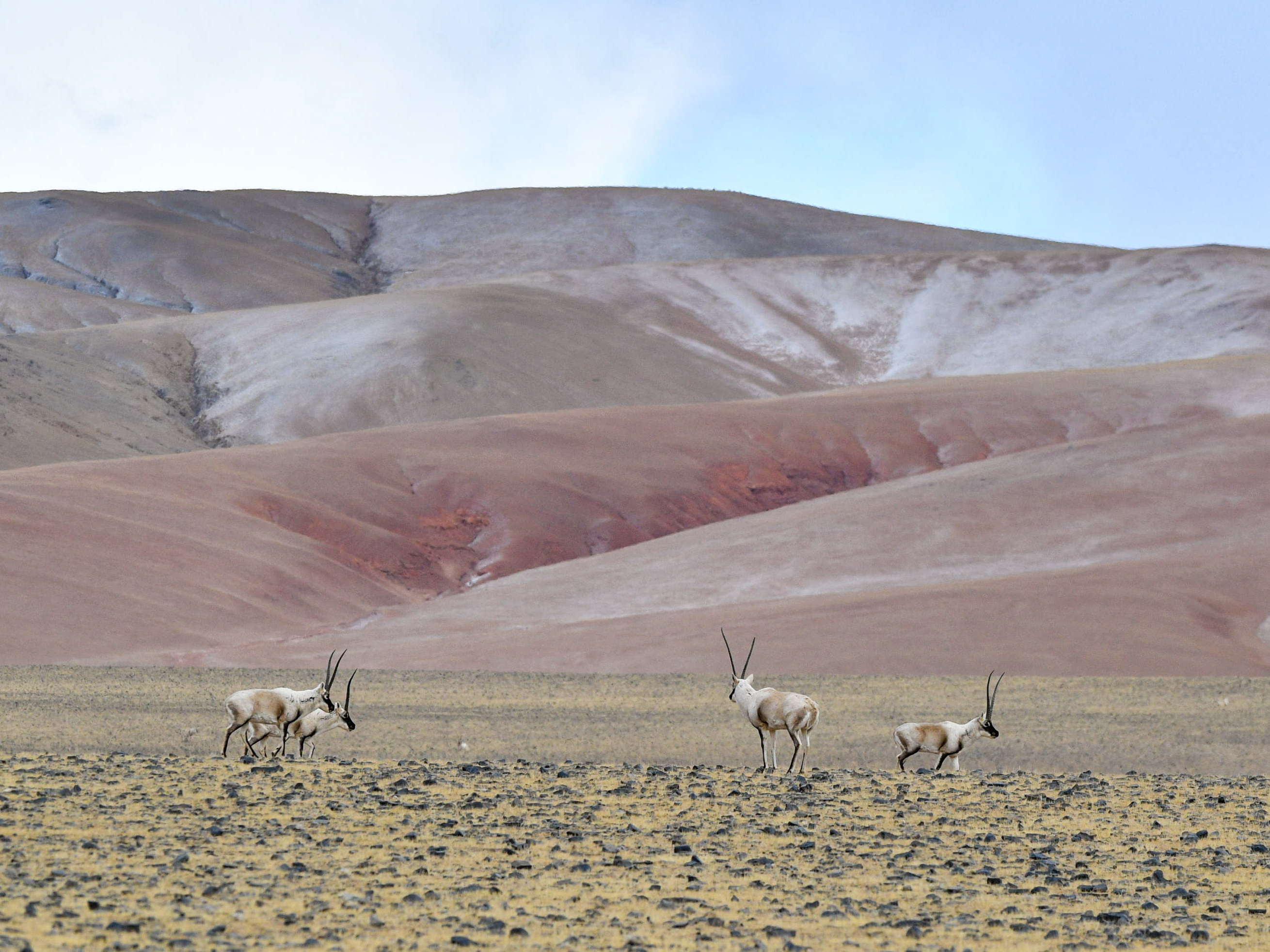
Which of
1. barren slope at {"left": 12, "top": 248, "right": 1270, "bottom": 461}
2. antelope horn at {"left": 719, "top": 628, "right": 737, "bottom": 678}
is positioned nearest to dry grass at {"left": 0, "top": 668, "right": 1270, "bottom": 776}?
antelope horn at {"left": 719, "top": 628, "right": 737, "bottom": 678}

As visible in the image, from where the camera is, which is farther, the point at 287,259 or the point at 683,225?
the point at 683,225

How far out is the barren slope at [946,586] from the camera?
1142 inches

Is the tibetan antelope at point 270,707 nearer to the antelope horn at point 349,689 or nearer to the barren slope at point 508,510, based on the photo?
the antelope horn at point 349,689

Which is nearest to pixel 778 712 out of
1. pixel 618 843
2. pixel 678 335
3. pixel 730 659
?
pixel 618 843

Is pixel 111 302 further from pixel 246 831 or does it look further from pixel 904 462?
pixel 246 831

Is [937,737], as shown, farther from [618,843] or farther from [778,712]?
[618,843]

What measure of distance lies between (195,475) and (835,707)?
31.0 metres

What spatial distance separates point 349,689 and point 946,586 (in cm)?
1976

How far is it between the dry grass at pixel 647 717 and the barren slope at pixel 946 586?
2.54 metres

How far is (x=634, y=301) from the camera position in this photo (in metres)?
110

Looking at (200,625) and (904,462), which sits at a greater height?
(904,462)

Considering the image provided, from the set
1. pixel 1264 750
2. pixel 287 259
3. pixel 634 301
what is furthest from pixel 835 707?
pixel 287 259

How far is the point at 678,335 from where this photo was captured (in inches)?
4139

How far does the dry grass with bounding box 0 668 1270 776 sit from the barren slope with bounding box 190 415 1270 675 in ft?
8.32
